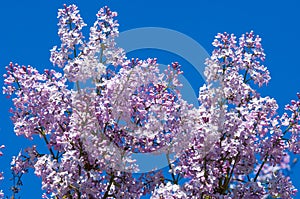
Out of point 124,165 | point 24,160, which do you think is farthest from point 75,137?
point 24,160

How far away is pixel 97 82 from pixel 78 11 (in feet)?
6.08

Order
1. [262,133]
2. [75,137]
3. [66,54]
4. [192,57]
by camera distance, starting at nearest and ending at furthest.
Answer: [75,137]
[262,133]
[66,54]
[192,57]

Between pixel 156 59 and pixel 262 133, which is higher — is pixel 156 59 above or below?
above

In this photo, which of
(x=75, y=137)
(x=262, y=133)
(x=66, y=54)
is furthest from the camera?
(x=66, y=54)

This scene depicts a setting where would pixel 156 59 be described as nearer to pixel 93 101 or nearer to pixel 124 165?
pixel 93 101

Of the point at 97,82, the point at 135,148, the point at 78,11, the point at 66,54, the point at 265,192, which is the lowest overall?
the point at 265,192

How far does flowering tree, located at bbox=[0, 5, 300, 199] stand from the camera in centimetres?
1023

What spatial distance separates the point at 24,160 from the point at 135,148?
2593 mm

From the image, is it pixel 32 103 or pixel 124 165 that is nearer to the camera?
pixel 124 165

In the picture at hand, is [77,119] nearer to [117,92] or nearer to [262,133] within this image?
[117,92]

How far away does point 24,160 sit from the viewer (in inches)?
452

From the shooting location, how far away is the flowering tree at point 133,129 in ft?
33.6

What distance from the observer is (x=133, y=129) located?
10516mm

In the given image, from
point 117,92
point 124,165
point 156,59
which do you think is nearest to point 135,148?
point 124,165
